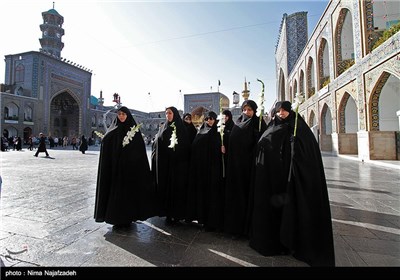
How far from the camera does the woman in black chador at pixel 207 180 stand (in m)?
2.53

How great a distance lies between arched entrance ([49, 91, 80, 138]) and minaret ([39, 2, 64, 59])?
255 inches

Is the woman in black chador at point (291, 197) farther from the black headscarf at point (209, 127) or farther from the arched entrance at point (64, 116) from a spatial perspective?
the arched entrance at point (64, 116)

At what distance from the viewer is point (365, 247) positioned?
2121 mm

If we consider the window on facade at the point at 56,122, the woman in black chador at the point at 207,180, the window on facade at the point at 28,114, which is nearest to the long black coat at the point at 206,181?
the woman in black chador at the point at 207,180

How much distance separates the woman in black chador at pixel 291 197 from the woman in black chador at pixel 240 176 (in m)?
0.23

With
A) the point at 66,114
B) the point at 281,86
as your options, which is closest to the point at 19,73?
the point at 66,114

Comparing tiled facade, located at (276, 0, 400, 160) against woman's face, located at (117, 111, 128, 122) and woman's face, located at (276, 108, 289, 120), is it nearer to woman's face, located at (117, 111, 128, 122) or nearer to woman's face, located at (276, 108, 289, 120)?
woman's face, located at (276, 108, 289, 120)

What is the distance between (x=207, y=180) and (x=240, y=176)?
1.51 feet

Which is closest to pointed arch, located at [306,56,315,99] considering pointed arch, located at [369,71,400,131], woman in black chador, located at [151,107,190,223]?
pointed arch, located at [369,71,400,131]

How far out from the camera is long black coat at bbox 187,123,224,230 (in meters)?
2.53

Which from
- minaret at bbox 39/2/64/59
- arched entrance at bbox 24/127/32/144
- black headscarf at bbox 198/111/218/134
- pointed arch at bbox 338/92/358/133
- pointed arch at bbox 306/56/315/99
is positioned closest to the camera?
black headscarf at bbox 198/111/218/134

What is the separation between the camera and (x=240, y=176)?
2400 mm

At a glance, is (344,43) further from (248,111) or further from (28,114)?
(28,114)

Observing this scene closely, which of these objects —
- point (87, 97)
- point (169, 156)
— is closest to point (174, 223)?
point (169, 156)
